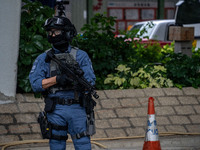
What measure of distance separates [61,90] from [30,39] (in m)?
3.73

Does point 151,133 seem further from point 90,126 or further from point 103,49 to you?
point 103,49

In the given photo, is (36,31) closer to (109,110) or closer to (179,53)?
(109,110)

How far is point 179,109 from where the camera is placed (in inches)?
337

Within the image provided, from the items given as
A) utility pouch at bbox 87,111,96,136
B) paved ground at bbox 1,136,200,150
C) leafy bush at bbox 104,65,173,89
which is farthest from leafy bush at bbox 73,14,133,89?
utility pouch at bbox 87,111,96,136

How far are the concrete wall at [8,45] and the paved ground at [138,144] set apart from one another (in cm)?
114

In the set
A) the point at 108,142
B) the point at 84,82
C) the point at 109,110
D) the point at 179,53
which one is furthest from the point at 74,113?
the point at 179,53

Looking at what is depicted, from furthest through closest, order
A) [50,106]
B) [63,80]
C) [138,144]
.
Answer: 1. [138,144]
2. [50,106]
3. [63,80]

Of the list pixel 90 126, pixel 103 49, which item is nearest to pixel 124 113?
pixel 103 49

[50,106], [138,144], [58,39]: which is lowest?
[138,144]

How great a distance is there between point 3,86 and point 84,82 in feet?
11.1

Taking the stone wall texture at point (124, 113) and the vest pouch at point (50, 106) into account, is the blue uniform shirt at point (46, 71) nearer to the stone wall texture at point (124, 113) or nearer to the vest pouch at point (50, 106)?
the vest pouch at point (50, 106)

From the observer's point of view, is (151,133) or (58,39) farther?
(151,133)

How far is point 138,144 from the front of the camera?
7.62 metres

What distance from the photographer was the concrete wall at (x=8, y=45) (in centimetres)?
801
